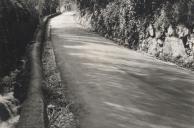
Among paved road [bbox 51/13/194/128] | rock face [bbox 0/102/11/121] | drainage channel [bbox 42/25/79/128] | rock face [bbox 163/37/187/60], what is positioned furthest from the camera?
rock face [bbox 163/37/187/60]

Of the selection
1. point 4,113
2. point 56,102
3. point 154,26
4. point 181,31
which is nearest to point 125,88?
point 56,102

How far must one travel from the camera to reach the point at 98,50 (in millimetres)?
18203

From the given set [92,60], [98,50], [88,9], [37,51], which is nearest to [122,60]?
[92,60]

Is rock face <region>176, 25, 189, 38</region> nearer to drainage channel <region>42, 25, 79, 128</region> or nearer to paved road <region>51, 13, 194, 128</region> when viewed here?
paved road <region>51, 13, 194, 128</region>

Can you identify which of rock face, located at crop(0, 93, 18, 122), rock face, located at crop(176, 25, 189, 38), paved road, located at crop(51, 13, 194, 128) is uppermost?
rock face, located at crop(176, 25, 189, 38)

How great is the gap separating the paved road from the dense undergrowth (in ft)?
2.94

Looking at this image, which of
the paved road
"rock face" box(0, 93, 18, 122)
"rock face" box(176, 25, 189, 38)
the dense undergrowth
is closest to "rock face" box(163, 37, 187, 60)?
the dense undergrowth

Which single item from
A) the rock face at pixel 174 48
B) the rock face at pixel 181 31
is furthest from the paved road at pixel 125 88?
the rock face at pixel 181 31

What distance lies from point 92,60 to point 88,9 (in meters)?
13.1

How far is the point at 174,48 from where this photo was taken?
53.3ft

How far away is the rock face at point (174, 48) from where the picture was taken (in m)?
15.8

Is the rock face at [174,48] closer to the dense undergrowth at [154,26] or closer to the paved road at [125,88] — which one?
the dense undergrowth at [154,26]

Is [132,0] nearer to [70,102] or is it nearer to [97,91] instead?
[97,91]

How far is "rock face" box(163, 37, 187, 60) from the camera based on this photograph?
15.8 metres
